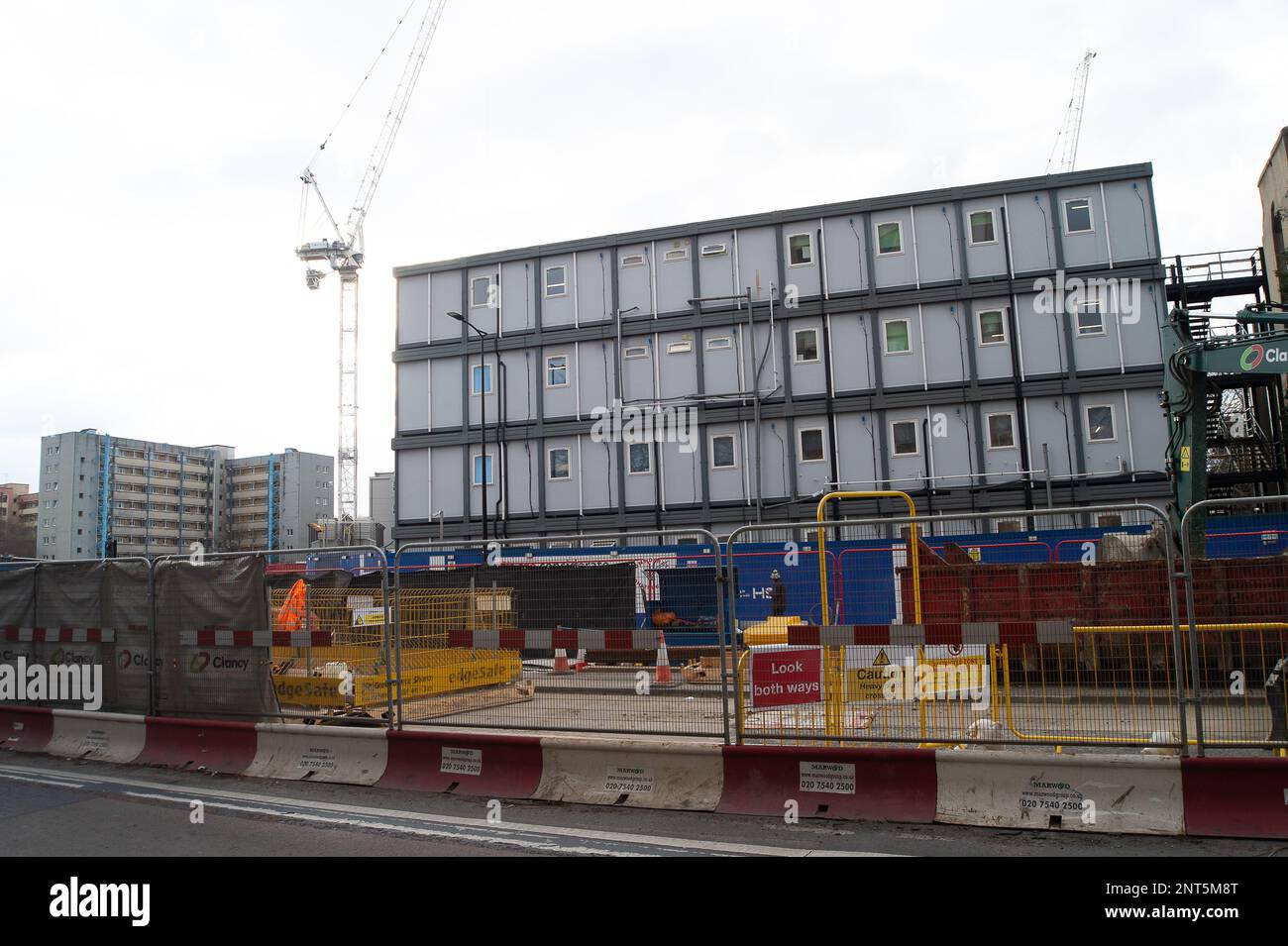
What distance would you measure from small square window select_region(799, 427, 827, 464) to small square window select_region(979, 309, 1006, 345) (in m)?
6.81

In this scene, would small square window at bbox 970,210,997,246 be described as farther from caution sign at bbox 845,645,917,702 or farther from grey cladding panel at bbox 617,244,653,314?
caution sign at bbox 845,645,917,702

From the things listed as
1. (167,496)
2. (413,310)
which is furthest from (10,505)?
(413,310)

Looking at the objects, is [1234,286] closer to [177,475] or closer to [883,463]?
[883,463]

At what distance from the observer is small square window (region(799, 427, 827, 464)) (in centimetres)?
3462

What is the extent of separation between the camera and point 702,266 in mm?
36375

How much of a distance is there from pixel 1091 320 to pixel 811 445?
10838 millimetres

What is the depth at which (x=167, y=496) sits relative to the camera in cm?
13325

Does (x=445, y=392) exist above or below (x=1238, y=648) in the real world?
above

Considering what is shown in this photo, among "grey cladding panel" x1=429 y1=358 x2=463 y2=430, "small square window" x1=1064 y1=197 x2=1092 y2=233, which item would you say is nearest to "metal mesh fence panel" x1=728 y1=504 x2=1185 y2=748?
"small square window" x1=1064 y1=197 x2=1092 y2=233

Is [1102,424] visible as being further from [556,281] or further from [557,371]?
[556,281]

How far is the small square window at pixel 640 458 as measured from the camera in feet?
119

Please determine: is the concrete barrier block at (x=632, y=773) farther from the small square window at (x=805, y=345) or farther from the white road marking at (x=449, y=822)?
the small square window at (x=805, y=345)

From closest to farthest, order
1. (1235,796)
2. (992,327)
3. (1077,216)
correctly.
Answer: (1235,796) → (1077,216) → (992,327)

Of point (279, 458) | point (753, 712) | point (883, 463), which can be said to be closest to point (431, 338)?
point (883, 463)
